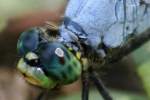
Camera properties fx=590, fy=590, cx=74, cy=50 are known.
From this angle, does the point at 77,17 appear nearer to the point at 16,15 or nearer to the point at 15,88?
the point at 15,88

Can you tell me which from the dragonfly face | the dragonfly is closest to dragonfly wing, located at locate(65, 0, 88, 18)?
the dragonfly

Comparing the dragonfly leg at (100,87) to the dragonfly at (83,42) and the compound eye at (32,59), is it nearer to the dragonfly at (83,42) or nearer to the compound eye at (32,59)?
the dragonfly at (83,42)

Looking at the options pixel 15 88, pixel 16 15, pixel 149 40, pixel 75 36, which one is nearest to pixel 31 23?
pixel 16 15

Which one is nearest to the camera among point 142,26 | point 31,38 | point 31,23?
point 31,38

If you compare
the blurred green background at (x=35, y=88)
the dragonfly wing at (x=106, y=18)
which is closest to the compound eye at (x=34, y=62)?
the dragonfly wing at (x=106, y=18)

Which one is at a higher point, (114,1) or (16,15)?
(114,1)

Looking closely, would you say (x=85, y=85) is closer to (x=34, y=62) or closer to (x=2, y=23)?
(x=34, y=62)

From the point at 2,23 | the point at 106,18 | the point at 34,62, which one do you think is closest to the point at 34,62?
the point at 34,62

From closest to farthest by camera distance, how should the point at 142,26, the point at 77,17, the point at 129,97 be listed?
1. the point at 77,17
2. the point at 142,26
3. the point at 129,97
